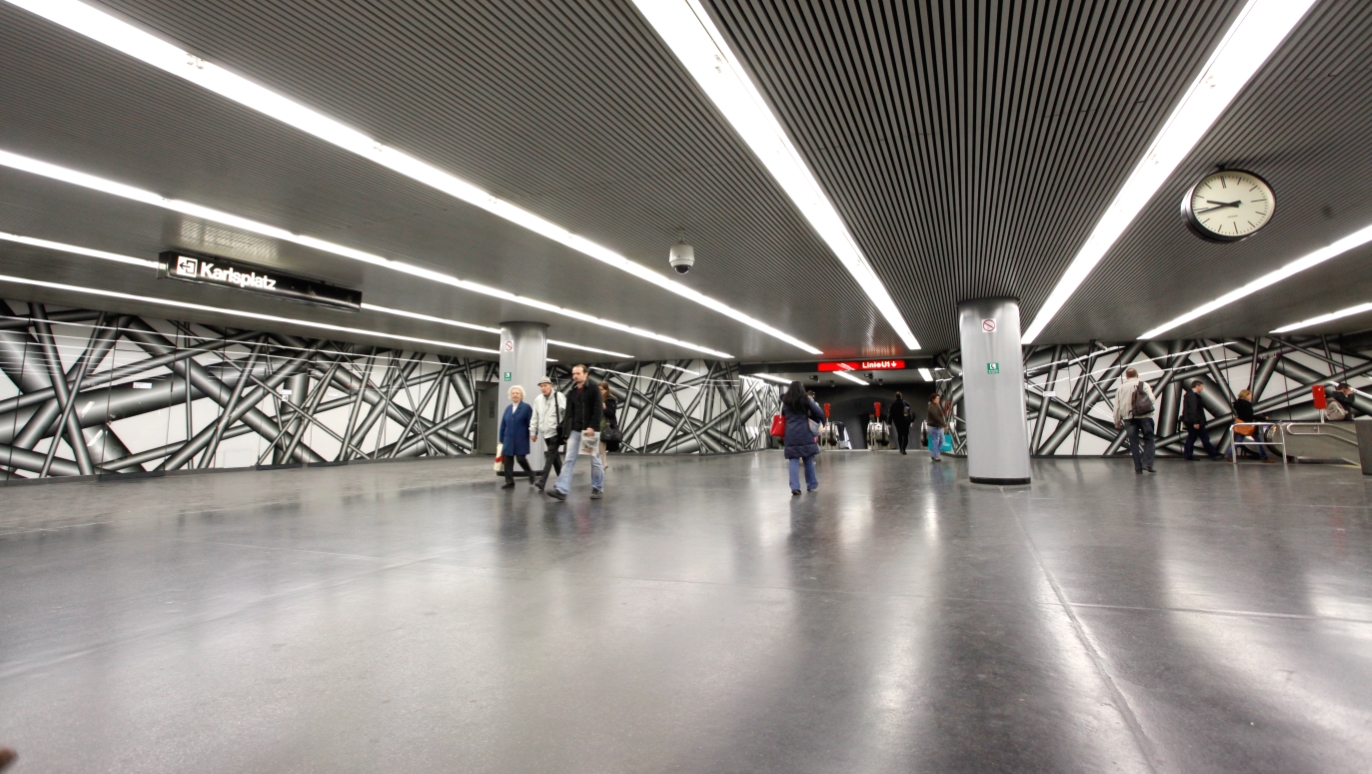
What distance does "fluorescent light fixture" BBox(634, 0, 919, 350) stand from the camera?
3793mm

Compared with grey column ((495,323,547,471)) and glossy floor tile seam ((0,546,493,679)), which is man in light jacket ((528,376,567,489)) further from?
grey column ((495,323,547,471))

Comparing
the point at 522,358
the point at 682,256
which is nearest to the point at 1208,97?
the point at 682,256

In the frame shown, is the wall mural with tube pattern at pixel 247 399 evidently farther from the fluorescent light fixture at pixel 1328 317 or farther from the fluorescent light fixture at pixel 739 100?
the fluorescent light fixture at pixel 1328 317

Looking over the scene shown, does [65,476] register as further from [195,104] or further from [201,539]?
[195,104]

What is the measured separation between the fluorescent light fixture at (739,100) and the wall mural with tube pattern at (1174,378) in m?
12.8

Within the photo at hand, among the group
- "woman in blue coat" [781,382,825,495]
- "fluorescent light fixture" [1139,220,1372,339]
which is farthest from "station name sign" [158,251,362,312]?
"fluorescent light fixture" [1139,220,1372,339]

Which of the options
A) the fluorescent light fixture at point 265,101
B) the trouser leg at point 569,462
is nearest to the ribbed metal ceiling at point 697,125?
the fluorescent light fixture at point 265,101

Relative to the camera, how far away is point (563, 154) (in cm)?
551

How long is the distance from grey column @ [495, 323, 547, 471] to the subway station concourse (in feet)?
2.20

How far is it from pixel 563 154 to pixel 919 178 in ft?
11.8

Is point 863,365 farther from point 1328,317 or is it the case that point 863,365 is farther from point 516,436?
point 516,436

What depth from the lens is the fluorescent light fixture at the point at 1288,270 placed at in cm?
801

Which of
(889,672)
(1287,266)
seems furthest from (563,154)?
(1287,266)

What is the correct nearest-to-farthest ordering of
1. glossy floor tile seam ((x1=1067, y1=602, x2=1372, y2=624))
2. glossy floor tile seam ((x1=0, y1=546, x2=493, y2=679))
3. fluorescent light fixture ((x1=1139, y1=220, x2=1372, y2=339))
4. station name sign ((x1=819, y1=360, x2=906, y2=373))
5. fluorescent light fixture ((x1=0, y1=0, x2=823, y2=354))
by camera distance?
1. glossy floor tile seam ((x1=0, y1=546, x2=493, y2=679))
2. glossy floor tile seam ((x1=1067, y1=602, x2=1372, y2=624))
3. fluorescent light fixture ((x1=0, y1=0, x2=823, y2=354))
4. fluorescent light fixture ((x1=1139, y1=220, x2=1372, y2=339))
5. station name sign ((x1=819, y1=360, x2=906, y2=373))
